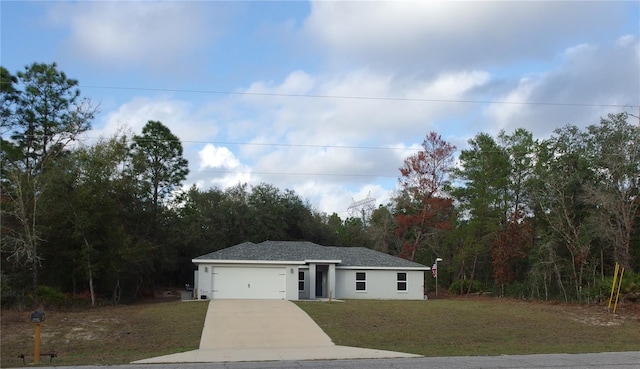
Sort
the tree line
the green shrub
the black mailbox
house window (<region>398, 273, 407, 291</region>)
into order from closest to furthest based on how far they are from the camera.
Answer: the black mailbox → the tree line → house window (<region>398, 273, 407, 291</region>) → the green shrub

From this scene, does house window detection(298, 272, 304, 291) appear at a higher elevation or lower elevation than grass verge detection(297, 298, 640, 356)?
higher

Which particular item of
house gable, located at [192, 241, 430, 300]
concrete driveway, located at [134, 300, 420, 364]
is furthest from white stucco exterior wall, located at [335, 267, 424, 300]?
concrete driveway, located at [134, 300, 420, 364]

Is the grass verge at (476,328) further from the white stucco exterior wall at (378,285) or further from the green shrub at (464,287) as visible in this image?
the green shrub at (464,287)

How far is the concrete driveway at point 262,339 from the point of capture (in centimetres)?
1459

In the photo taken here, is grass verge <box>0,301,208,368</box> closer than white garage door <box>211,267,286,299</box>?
Yes

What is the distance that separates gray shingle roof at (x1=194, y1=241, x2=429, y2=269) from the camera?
1302 inches

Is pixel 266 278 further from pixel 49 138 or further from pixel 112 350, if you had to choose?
pixel 49 138

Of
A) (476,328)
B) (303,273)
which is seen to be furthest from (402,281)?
(476,328)

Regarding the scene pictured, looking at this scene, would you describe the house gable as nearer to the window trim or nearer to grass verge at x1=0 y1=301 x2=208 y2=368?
the window trim

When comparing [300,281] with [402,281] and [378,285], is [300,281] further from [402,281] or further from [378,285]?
[402,281]

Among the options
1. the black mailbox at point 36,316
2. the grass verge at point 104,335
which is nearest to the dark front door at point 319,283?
the grass verge at point 104,335

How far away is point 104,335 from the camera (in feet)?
62.0

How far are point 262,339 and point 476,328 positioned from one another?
816cm

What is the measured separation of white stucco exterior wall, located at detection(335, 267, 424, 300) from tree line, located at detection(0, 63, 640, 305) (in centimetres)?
721
